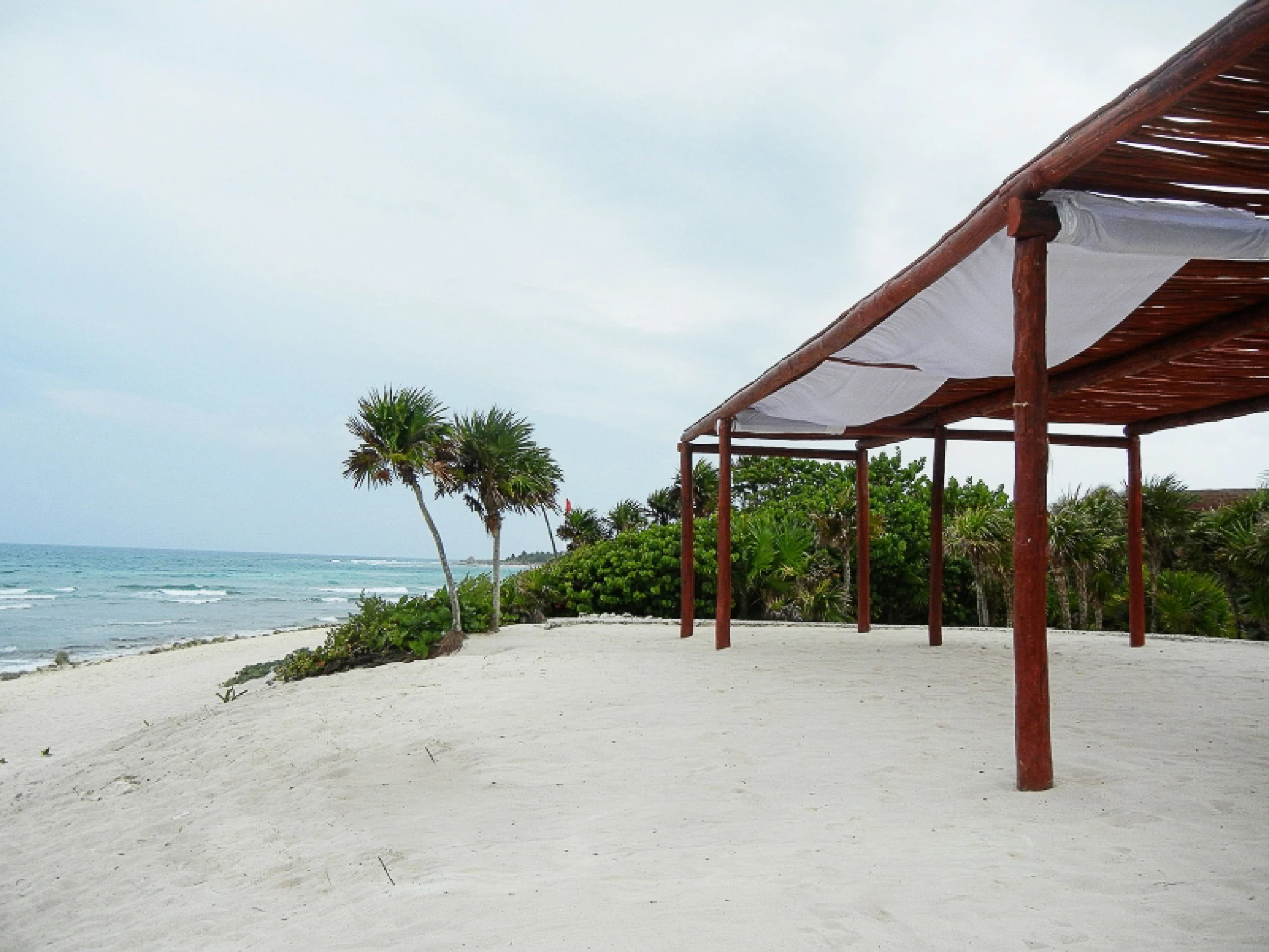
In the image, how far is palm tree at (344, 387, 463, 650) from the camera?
1048 centimetres

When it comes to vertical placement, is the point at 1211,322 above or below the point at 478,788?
above

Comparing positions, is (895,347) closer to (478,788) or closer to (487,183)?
(478,788)

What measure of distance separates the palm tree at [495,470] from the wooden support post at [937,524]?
16.7 ft

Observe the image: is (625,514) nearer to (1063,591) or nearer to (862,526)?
(1063,591)

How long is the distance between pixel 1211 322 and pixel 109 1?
504 inches

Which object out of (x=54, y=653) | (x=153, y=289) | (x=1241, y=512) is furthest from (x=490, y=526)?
(x=153, y=289)

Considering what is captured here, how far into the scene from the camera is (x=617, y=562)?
1469cm

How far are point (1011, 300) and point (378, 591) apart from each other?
5188 cm

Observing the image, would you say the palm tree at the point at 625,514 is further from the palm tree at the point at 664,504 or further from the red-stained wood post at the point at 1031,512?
the red-stained wood post at the point at 1031,512

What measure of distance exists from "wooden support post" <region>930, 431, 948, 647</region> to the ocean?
9.27 m

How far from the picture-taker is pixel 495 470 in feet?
36.7

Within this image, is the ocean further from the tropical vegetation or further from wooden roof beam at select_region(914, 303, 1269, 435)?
wooden roof beam at select_region(914, 303, 1269, 435)

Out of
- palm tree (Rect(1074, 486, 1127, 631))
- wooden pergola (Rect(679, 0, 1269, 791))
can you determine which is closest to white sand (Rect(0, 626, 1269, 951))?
wooden pergola (Rect(679, 0, 1269, 791))

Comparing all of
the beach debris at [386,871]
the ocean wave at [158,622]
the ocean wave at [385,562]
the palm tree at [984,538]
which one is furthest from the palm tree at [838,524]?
the ocean wave at [385,562]
